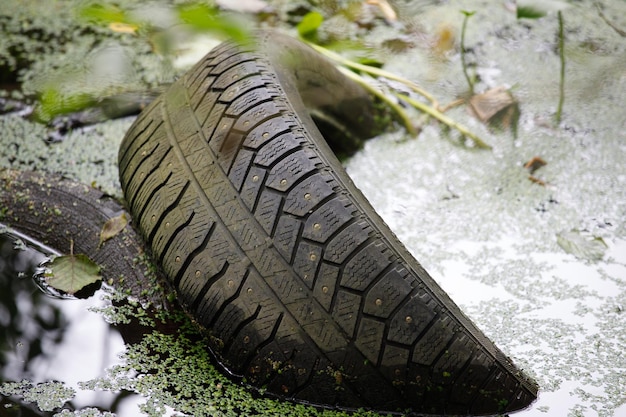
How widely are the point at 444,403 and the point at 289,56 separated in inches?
43.6

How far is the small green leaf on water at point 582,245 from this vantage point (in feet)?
7.55

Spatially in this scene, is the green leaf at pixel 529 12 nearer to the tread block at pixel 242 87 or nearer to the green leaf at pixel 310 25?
the green leaf at pixel 310 25

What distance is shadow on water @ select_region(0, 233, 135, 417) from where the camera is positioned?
1662 mm

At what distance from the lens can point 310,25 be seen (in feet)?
9.66

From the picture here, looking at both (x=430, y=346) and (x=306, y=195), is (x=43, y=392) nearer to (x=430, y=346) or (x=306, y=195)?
(x=306, y=195)

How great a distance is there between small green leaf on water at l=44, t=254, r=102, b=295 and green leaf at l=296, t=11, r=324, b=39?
1.33 metres

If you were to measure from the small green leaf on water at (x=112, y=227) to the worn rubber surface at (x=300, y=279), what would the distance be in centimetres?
18

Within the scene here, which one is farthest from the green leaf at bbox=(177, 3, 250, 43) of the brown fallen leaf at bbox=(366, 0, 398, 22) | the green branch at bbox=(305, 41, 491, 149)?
the brown fallen leaf at bbox=(366, 0, 398, 22)

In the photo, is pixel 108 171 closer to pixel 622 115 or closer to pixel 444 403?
pixel 444 403

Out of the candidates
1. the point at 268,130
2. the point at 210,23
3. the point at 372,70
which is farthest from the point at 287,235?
the point at 372,70

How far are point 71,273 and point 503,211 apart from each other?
133cm

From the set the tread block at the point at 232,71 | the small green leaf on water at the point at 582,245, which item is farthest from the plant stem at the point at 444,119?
the tread block at the point at 232,71

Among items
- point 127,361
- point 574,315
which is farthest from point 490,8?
point 127,361

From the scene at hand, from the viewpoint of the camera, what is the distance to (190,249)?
1.78 meters
